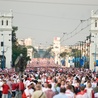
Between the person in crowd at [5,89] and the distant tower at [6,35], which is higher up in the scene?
the distant tower at [6,35]

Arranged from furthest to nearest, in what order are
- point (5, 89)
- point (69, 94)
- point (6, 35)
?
point (6, 35) < point (5, 89) < point (69, 94)

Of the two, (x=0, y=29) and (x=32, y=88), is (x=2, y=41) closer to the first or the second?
(x=0, y=29)

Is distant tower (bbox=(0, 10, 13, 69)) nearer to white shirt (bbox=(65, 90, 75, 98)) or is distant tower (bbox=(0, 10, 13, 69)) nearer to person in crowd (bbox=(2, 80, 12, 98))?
person in crowd (bbox=(2, 80, 12, 98))

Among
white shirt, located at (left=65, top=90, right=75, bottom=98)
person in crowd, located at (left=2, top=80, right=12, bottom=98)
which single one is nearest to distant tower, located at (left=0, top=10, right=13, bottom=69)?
person in crowd, located at (left=2, top=80, right=12, bottom=98)

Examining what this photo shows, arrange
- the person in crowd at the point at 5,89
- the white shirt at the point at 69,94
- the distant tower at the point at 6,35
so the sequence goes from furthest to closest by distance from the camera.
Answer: the distant tower at the point at 6,35 → the person in crowd at the point at 5,89 → the white shirt at the point at 69,94

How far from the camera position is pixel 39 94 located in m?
18.8

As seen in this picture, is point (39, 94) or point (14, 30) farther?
point (14, 30)

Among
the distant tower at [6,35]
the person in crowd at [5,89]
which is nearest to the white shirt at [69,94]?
the person in crowd at [5,89]

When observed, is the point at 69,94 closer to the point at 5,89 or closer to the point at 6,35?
the point at 5,89

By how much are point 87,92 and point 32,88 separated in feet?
8.03

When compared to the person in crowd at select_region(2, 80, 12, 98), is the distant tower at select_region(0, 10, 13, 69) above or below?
above

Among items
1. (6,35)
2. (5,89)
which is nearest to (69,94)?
(5,89)

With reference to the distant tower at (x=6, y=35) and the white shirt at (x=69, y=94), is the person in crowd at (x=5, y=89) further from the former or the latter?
the distant tower at (x=6, y=35)

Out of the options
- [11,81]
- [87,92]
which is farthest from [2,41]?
[87,92]
